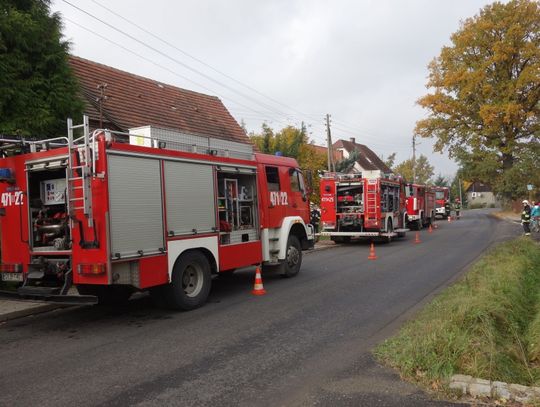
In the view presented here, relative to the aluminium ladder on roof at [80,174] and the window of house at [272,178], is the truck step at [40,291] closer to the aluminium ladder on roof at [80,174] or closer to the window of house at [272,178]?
the aluminium ladder on roof at [80,174]

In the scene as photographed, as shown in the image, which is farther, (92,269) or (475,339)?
(92,269)

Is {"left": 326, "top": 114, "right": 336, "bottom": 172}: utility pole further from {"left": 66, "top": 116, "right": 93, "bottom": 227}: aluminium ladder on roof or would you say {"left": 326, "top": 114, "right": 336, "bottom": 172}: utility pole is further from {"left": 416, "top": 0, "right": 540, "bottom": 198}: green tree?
{"left": 66, "top": 116, "right": 93, "bottom": 227}: aluminium ladder on roof

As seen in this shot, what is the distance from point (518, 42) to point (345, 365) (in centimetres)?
3971

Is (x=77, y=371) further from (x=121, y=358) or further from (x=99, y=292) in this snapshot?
(x=99, y=292)

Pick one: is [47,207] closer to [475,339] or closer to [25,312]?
[25,312]

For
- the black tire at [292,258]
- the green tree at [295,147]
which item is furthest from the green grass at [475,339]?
the green tree at [295,147]

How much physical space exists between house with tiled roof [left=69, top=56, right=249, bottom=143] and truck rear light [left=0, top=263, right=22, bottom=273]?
735cm

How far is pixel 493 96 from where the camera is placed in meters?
38.6

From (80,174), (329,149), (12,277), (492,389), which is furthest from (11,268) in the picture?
(329,149)

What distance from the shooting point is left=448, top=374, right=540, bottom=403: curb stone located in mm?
4031

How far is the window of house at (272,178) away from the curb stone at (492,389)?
6.67 metres

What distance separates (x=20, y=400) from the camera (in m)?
4.41

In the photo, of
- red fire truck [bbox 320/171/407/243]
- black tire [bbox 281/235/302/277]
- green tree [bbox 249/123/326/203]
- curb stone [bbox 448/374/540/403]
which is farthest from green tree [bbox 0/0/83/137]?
green tree [bbox 249/123/326/203]

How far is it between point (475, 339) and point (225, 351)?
2.71 metres
